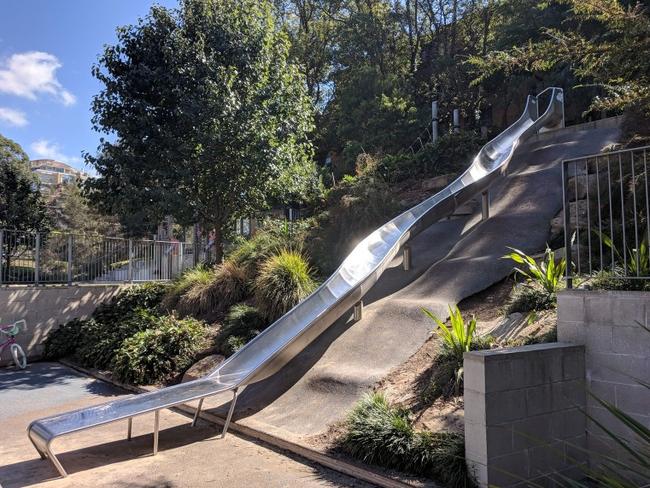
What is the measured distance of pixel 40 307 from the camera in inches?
499

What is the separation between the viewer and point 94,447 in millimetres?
6258

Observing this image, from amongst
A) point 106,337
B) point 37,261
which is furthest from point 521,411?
point 37,261

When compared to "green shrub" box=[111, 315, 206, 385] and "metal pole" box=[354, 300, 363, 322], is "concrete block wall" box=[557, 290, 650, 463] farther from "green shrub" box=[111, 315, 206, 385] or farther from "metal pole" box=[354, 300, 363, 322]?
"green shrub" box=[111, 315, 206, 385]

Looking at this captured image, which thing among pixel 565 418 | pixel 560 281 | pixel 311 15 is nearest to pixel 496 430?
pixel 565 418

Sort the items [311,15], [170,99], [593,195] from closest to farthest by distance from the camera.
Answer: [593,195]
[170,99]
[311,15]

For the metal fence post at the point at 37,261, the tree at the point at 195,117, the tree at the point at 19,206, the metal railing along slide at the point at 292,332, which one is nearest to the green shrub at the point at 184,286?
the tree at the point at 195,117

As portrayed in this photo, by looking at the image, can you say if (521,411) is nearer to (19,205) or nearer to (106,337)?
(106,337)

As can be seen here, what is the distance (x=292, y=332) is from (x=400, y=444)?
9.77ft

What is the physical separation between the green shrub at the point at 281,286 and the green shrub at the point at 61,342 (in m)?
5.23

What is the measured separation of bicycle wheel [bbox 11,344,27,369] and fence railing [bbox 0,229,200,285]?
168 cm

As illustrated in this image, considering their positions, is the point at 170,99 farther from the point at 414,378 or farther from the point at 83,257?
the point at 414,378

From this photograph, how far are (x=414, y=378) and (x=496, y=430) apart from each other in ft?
6.99

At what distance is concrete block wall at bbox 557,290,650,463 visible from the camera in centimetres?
455

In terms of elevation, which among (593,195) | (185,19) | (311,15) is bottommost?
(593,195)
